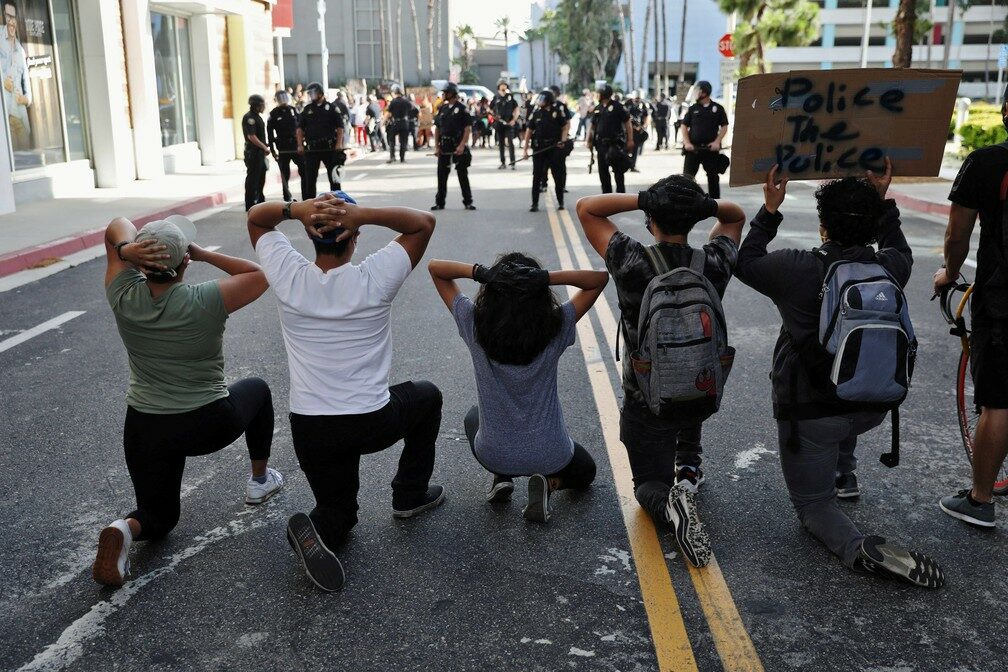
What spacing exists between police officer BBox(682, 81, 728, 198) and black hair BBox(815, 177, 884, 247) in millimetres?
11801

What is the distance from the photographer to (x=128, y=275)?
12.5ft

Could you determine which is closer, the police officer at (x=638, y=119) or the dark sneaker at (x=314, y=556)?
the dark sneaker at (x=314, y=556)

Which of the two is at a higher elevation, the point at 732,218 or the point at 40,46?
the point at 40,46

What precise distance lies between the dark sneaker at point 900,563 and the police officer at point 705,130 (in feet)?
39.9

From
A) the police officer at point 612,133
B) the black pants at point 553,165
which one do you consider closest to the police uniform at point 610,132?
the police officer at point 612,133

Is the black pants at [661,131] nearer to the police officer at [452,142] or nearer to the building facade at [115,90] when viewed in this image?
the building facade at [115,90]

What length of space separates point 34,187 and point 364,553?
15.3m

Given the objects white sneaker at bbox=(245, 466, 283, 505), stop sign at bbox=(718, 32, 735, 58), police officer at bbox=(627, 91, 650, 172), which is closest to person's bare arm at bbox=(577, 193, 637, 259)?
white sneaker at bbox=(245, 466, 283, 505)

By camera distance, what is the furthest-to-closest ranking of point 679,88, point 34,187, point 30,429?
point 679,88, point 34,187, point 30,429

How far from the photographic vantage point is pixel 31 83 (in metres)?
17.3

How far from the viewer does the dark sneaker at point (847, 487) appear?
4.44 meters

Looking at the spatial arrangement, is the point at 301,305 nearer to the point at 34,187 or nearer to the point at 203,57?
the point at 34,187

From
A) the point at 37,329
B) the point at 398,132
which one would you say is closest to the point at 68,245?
the point at 37,329

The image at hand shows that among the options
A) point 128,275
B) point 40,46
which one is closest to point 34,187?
point 40,46
